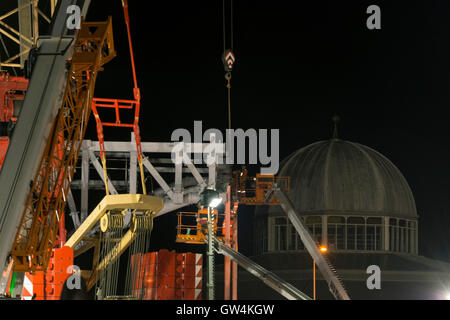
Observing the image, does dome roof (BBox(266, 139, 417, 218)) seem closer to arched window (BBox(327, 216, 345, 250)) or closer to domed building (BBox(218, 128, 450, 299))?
domed building (BBox(218, 128, 450, 299))

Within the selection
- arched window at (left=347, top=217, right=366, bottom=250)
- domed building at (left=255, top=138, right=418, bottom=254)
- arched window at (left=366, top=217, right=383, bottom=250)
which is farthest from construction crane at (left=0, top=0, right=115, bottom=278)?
arched window at (left=366, top=217, right=383, bottom=250)

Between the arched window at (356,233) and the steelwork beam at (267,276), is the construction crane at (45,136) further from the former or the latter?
the arched window at (356,233)

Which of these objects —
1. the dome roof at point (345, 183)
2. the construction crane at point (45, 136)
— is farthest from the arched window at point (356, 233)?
the construction crane at point (45, 136)

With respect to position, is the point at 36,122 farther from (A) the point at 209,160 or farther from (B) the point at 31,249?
(A) the point at 209,160

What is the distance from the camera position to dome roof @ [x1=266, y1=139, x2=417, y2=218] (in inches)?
2483

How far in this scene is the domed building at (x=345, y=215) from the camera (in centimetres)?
6181

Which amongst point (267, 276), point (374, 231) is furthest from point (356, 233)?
point (267, 276)

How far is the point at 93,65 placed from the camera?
76.8ft

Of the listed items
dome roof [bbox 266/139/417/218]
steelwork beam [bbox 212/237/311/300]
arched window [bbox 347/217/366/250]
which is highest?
dome roof [bbox 266/139/417/218]

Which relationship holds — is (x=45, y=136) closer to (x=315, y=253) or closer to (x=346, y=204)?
(x=315, y=253)

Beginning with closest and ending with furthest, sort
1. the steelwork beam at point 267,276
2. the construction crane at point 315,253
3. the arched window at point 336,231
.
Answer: the steelwork beam at point 267,276 → the construction crane at point 315,253 → the arched window at point 336,231

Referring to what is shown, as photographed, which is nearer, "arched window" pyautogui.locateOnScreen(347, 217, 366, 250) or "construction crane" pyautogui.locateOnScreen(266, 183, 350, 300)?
"construction crane" pyautogui.locateOnScreen(266, 183, 350, 300)

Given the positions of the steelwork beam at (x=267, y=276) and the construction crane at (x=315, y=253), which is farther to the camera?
the construction crane at (x=315, y=253)

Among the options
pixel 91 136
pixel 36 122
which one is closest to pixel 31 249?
pixel 36 122
